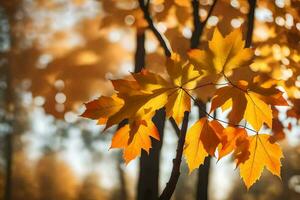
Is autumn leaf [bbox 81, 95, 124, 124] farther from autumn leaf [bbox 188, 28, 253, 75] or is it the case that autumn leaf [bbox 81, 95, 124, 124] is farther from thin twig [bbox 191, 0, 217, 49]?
thin twig [bbox 191, 0, 217, 49]

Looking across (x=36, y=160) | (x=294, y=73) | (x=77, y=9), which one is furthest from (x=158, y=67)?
(x=36, y=160)

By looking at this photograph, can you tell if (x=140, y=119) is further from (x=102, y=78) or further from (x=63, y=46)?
(x=63, y=46)

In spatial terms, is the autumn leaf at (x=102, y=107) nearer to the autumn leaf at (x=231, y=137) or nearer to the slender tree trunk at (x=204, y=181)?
the autumn leaf at (x=231, y=137)

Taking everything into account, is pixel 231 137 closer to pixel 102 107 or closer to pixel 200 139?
pixel 200 139

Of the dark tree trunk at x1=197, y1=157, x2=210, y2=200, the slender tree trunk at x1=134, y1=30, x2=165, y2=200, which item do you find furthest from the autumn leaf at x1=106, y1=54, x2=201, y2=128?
the dark tree trunk at x1=197, y1=157, x2=210, y2=200

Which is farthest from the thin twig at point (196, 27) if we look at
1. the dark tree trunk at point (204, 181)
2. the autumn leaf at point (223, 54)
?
the dark tree trunk at point (204, 181)

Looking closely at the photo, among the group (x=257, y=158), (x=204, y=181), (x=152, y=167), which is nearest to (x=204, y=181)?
(x=204, y=181)
